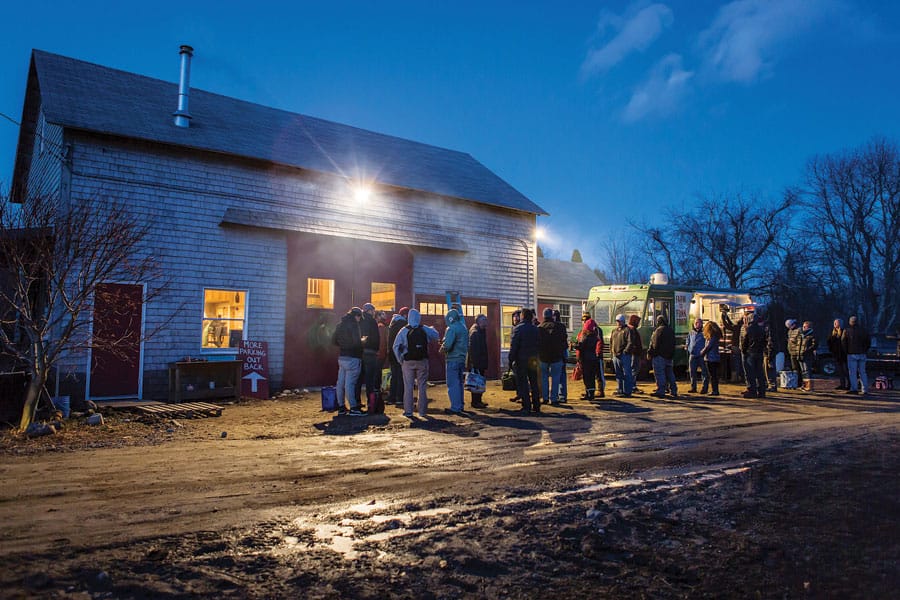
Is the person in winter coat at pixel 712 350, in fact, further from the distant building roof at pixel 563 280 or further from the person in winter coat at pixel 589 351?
the distant building roof at pixel 563 280

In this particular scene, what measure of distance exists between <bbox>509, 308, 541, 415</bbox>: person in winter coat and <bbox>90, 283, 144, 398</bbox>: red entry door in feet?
24.8

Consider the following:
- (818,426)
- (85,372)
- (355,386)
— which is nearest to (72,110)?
(85,372)

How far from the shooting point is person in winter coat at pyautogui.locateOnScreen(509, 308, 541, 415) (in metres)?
11.0

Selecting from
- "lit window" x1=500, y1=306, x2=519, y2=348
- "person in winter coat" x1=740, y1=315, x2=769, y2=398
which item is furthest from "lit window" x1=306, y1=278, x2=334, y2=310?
"person in winter coat" x1=740, y1=315, x2=769, y2=398

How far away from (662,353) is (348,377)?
726 centimetres

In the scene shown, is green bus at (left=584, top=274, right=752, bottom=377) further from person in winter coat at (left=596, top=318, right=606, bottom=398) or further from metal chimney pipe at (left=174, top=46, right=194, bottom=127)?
metal chimney pipe at (left=174, top=46, right=194, bottom=127)

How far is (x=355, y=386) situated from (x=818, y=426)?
306 inches

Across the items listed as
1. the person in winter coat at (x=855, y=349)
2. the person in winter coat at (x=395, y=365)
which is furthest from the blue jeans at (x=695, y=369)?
→ the person in winter coat at (x=395, y=365)

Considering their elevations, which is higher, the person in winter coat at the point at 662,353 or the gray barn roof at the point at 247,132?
the gray barn roof at the point at 247,132

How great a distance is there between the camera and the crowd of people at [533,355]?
416 inches

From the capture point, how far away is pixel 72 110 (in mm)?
12297

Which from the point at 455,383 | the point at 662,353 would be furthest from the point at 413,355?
the point at 662,353

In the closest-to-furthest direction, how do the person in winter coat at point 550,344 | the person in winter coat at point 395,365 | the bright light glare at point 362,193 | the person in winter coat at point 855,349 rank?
1. the person in winter coat at point 395,365
2. the person in winter coat at point 550,344
3. the person in winter coat at point 855,349
4. the bright light glare at point 362,193

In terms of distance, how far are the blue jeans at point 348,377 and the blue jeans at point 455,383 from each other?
1.68m
